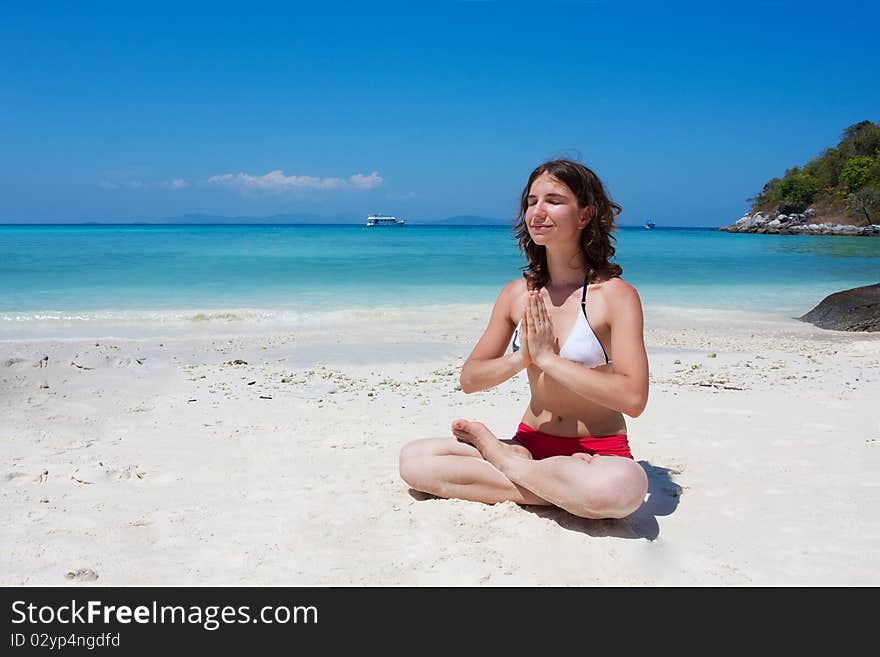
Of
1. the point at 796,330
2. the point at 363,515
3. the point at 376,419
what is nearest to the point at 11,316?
the point at 376,419

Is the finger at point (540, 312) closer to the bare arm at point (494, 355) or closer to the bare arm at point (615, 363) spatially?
the bare arm at point (615, 363)

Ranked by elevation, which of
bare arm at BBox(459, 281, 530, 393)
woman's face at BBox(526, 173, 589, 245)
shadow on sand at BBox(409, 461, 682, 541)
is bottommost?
shadow on sand at BBox(409, 461, 682, 541)

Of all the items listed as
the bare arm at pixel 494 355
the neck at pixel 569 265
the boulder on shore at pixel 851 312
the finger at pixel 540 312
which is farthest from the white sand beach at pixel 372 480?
the boulder on shore at pixel 851 312

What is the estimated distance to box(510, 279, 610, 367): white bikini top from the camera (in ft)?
11.8

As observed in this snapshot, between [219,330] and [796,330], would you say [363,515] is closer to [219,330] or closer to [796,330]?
[219,330]

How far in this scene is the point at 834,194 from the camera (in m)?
72.0

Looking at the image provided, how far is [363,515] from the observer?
145 inches

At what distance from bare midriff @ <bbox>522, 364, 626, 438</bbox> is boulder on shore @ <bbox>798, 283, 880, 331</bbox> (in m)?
9.33

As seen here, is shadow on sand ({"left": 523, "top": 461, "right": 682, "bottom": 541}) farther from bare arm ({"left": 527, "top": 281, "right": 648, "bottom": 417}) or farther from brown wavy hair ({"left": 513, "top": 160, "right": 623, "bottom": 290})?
brown wavy hair ({"left": 513, "top": 160, "right": 623, "bottom": 290})

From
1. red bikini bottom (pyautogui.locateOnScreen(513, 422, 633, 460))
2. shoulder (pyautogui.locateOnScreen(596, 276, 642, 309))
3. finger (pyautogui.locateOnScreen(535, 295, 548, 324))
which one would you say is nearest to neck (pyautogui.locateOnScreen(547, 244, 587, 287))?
shoulder (pyautogui.locateOnScreen(596, 276, 642, 309))

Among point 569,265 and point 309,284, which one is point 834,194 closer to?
point 309,284
